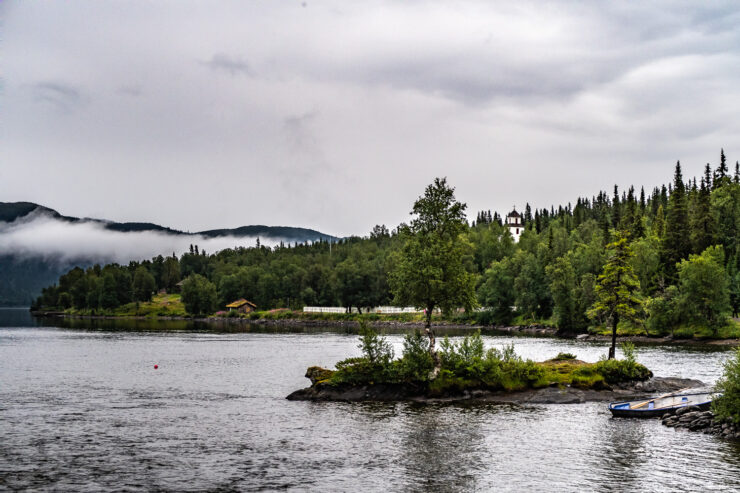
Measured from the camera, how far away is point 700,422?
46219 millimetres

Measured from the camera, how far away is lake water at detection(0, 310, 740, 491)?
3494 cm

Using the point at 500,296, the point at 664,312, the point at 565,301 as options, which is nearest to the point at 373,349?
the point at 664,312

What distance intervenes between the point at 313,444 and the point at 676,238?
5300 inches

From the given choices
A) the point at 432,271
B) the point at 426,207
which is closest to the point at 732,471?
the point at 432,271

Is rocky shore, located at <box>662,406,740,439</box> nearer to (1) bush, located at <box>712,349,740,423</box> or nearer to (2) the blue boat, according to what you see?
(1) bush, located at <box>712,349,740,423</box>

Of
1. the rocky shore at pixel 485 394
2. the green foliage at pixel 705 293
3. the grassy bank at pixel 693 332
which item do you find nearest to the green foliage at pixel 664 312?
the grassy bank at pixel 693 332

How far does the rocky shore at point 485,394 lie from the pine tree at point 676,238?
101363 millimetres

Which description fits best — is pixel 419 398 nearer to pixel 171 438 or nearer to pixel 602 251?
pixel 171 438

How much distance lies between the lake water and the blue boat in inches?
48.6

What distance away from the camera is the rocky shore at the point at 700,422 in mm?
43969

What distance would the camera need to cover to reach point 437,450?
1614 inches

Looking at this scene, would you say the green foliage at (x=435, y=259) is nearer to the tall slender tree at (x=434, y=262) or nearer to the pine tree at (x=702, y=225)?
the tall slender tree at (x=434, y=262)

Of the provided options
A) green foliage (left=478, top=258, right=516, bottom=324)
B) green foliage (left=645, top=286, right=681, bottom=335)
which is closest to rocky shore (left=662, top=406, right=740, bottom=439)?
green foliage (left=645, top=286, right=681, bottom=335)

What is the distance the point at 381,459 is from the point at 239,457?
8742mm
